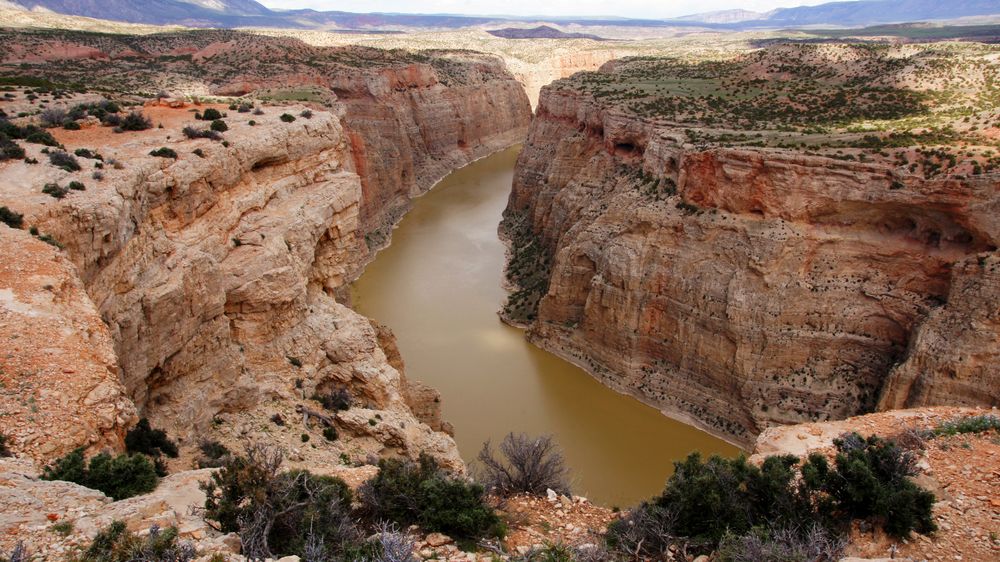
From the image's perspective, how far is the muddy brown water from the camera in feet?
63.6

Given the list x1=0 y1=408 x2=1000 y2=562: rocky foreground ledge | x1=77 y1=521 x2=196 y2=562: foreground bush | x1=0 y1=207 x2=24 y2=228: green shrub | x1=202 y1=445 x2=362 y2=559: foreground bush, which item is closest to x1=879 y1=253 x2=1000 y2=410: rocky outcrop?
x1=0 y1=408 x2=1000 y2=562: rocky foreground ledge

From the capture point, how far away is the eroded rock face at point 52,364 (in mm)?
7004

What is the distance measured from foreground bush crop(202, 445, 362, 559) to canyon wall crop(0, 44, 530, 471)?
61.2 inches

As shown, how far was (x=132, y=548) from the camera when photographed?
5.93 meters

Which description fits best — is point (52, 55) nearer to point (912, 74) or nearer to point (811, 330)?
point (811, 330)

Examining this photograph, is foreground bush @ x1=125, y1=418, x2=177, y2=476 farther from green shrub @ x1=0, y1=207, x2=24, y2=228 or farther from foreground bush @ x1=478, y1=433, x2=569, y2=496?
foreground bush @ x1=478, y1=433, x2=569, y2=496

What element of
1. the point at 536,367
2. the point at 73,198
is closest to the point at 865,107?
the point at 536,367

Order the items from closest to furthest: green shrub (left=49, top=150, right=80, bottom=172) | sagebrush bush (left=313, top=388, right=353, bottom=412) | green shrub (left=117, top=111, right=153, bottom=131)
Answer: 1. green shrub (left=49, top=150, right=80, bottom=172)
2. sagebrush bush (left=313, top=388, right=353, bottom=412)
3. green shrub (left=117, top=111, right=153, bottom=131)

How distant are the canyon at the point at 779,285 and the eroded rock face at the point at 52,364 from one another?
56.2ft

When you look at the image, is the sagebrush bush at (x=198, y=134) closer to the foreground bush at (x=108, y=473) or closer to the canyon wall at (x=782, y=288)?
the foreground bush at (x=108, y=473)

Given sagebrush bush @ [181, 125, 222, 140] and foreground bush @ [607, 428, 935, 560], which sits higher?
sagebrush bush @ [181, 125, 222, 140]

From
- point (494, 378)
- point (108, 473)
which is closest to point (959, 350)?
point (494, 378)

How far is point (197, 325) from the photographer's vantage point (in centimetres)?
1198

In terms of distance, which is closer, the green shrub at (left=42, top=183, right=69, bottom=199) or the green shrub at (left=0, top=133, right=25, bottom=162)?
the green shrub at (left=42, top=183, right=69, bottom=199)
